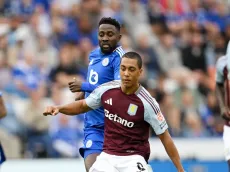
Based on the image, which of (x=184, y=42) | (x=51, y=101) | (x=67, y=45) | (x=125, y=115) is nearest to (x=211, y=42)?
(x=184, y=42)

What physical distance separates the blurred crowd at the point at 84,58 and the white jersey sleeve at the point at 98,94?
5389mm

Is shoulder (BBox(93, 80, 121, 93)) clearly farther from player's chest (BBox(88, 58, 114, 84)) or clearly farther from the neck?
player's chest (BBox(88, 58, 114, 84))

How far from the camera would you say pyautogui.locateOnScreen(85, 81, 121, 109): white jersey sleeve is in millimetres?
8703

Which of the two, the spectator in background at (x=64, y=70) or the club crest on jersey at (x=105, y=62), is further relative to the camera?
the spectator in background at (x=64, y=70)

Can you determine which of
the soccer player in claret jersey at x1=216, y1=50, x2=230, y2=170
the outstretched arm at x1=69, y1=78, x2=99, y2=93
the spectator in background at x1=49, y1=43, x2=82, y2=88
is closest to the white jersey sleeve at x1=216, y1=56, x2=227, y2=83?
the soccer player in claret jersey at x1=216, y1=50, x2=230, y2=170

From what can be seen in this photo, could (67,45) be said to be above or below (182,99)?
above

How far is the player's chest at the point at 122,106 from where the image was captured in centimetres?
855

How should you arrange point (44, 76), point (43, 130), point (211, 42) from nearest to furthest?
point (43, 130)
point (44, 76)
point (211, 42)

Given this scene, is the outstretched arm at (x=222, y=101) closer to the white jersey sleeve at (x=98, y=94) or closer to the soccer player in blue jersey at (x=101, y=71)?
the soccer player in blue jersey at (x=101, y=71)

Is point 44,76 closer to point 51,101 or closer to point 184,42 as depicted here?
point 51,101

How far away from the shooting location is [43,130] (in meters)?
14.2

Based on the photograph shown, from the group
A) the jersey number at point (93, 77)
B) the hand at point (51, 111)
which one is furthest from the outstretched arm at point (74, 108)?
the jersey number at point (93, 77)

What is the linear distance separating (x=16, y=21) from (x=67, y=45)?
1097mm

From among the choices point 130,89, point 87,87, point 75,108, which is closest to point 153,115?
point 130,89
